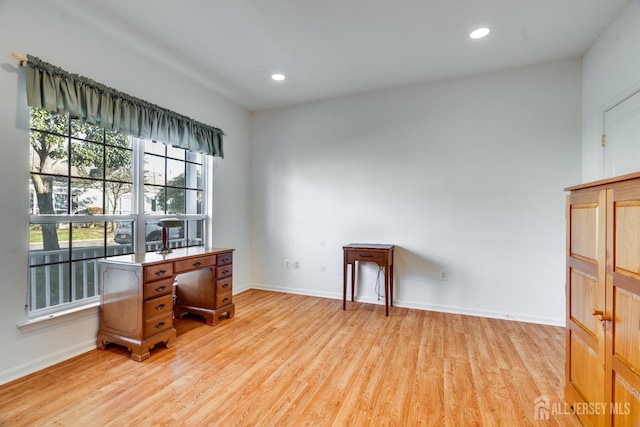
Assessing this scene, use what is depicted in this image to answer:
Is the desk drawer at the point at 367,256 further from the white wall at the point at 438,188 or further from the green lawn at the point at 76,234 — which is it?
the green lawn at the point at 76,234

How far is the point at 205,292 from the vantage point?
3121 millimetres

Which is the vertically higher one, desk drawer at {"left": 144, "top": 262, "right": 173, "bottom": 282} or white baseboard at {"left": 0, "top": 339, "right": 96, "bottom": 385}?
desk drawer at {"left": 144, "top": 262, "right": 173, "bottom": 282}

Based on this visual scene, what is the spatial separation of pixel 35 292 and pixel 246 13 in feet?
8.86

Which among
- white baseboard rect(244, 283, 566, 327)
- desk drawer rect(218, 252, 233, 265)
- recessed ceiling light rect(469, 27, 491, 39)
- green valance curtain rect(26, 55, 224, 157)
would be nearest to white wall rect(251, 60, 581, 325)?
white baseboard rect(244, 283, 566, 327)

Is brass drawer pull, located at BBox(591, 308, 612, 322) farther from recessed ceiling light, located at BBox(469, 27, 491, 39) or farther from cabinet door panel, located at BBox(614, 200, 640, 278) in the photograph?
recessed ceiling light, located at BBox(469, 27, 491, 39)

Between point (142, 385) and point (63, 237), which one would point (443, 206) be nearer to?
point (142, 385)

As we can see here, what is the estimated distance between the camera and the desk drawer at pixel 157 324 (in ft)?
7.73

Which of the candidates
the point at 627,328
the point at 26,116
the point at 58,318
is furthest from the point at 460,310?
the point at 26,116

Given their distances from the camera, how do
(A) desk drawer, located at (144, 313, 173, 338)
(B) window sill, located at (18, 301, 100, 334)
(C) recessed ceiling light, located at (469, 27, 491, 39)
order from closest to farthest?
1. (B) window sill, located at (18, 301, 100, 334)
2. (A) desk drawer, located at (144, 313, 173, 338)
3. (C) recessed ceiling light, located at (469, 27, 491, 39)

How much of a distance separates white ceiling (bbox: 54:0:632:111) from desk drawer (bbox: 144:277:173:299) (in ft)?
7.10

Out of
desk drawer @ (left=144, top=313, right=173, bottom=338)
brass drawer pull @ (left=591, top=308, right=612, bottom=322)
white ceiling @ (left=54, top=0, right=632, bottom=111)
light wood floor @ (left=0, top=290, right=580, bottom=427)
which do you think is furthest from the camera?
desk drawer @ (left=144, top=313, right=173, bottom=338)

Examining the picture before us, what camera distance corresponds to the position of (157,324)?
244 centimetres

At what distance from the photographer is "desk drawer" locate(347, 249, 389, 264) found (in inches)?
129

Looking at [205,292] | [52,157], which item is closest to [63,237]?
[52,157]
